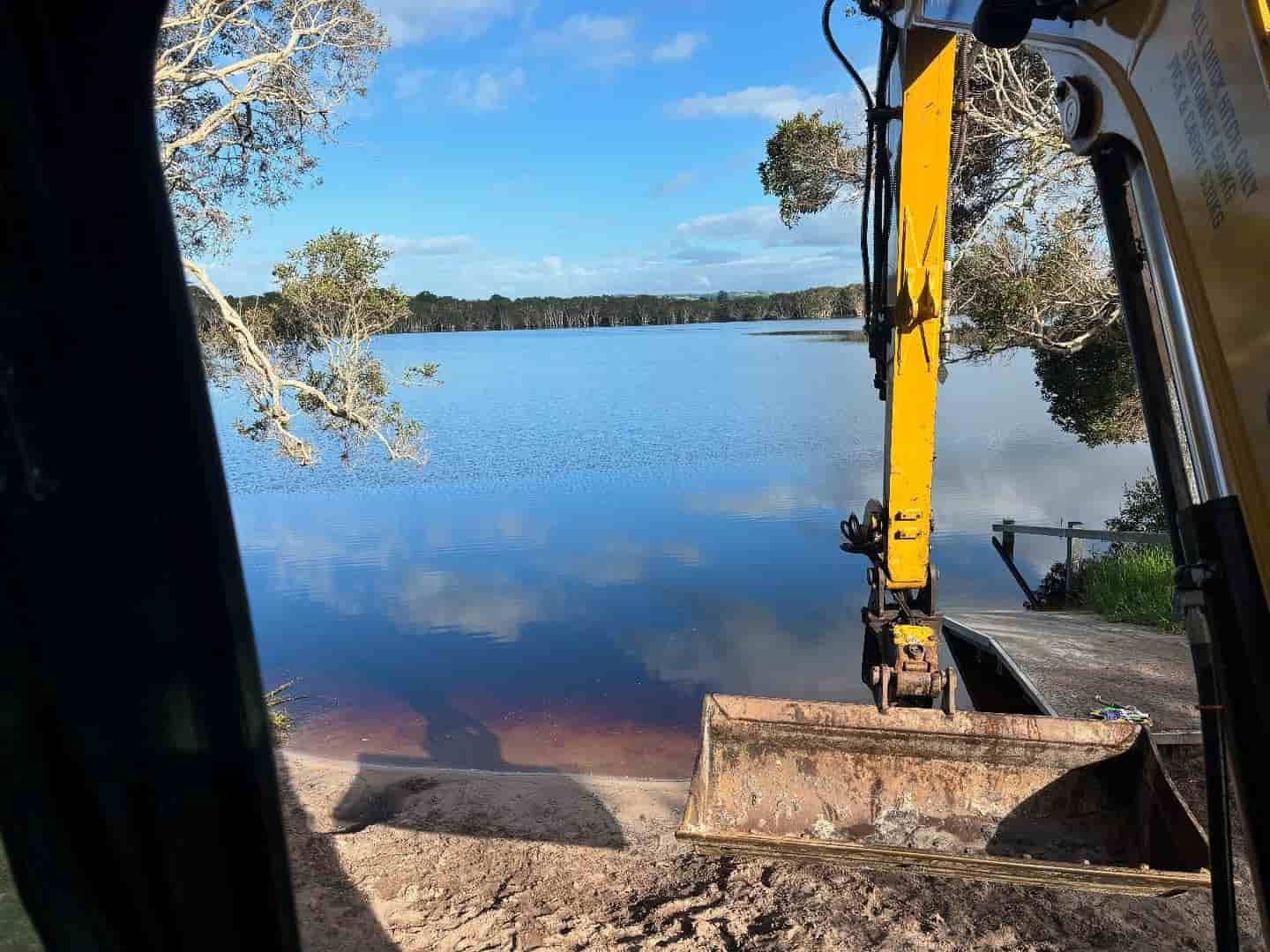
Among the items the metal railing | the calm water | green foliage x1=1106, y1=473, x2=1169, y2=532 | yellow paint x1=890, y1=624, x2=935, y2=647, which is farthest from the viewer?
green foliage x1=1106, y1=473, x2=1169, y2=532

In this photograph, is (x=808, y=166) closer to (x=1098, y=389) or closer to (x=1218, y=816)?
(x=1098, y=389)

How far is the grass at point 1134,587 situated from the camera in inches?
427

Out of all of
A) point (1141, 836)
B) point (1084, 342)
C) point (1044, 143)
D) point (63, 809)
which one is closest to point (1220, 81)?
point (63, 809)

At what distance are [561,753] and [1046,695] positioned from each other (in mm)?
4670

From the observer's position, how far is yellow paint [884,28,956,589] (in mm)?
4770

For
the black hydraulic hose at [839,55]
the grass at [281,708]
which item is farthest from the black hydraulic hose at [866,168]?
the grass at [281,708]

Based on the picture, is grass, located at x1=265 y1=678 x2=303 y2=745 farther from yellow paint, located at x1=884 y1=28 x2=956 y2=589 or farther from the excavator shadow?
yellow paint, located at x1=884 y1=28 x2=956 y2=589

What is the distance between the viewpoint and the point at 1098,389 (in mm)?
14109

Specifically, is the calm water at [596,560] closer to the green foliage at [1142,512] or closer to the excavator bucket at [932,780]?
the green foliage at [1142,512]

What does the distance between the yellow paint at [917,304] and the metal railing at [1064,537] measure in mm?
7337

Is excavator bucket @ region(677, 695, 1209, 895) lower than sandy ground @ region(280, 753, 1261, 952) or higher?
higher

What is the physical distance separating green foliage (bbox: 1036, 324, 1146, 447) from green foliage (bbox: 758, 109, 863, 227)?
444cm

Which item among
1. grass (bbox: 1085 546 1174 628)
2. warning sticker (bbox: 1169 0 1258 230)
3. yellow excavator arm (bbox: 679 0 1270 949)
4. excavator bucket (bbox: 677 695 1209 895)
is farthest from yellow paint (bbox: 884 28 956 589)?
grass (bbox: 1085 546 1174 628)

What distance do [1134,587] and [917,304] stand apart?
27.5 ft
